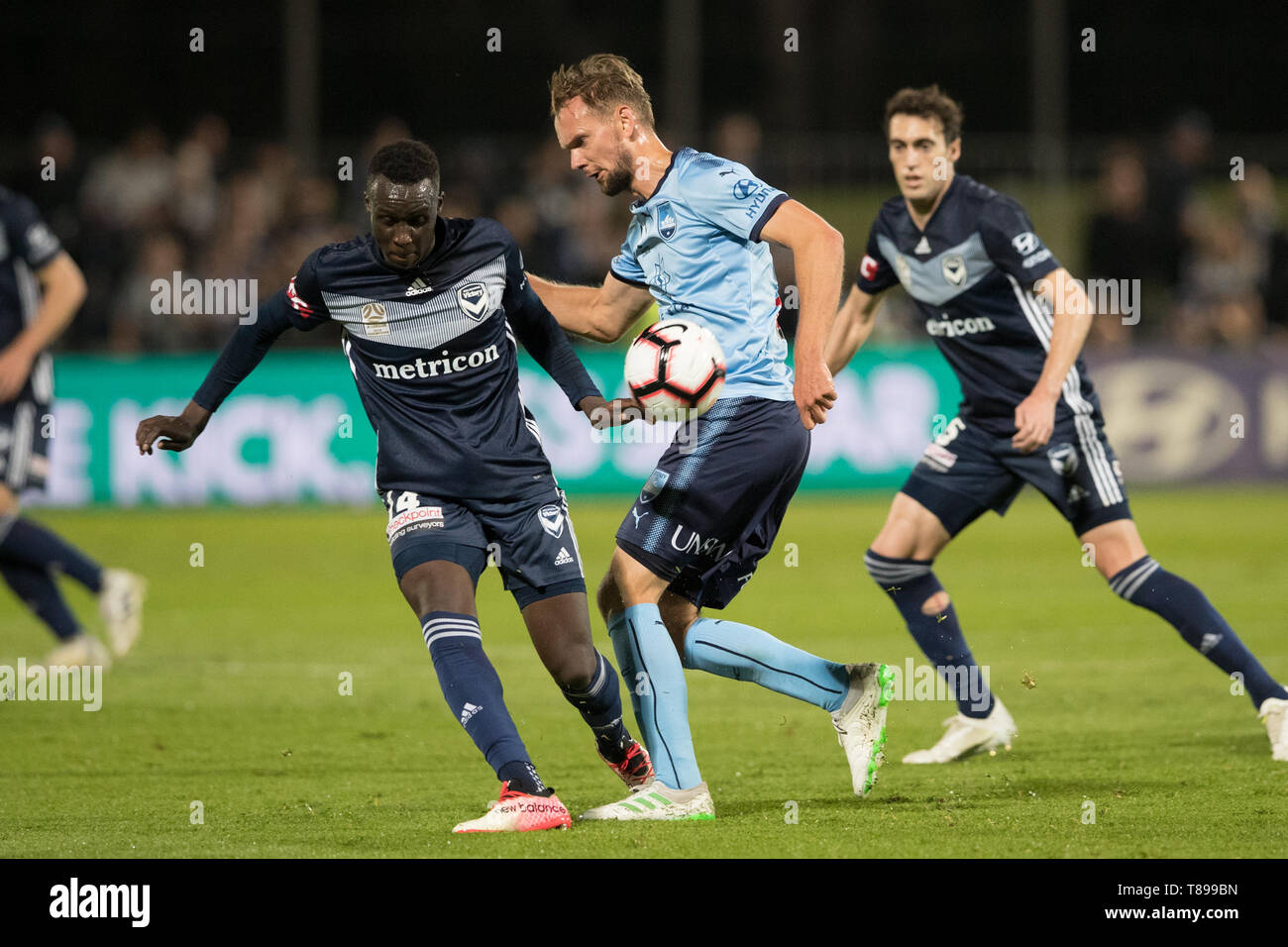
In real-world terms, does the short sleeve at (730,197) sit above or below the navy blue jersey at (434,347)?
above

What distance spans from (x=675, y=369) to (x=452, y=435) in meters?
0.75

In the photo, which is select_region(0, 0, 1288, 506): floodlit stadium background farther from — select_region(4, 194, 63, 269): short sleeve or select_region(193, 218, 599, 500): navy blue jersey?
select_region(193, 218, 599, 500): navy blue jersey

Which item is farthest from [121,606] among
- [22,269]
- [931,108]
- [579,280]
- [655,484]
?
[579,280]

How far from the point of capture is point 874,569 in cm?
714

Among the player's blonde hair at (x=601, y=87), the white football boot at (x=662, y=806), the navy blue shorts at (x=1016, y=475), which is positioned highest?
the player's blonde hair at (x=601, y=87)

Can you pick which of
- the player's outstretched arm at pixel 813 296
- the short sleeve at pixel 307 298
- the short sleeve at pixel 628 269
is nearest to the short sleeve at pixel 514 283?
the short sleeve at pixel 628 269

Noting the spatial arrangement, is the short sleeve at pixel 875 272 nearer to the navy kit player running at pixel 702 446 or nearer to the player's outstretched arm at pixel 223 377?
the navy kit player running at pixel 702 446

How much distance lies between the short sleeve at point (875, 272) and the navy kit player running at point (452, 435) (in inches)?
73.9

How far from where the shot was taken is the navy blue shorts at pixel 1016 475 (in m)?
6.90

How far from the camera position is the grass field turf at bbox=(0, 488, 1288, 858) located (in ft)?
17.2

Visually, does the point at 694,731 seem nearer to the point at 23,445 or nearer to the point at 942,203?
the point at 942,203

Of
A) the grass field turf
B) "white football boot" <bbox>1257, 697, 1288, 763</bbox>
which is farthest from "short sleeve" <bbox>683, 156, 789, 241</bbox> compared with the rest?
"white football boot" <bbox>1257, 697, 1288, 763</bbox>

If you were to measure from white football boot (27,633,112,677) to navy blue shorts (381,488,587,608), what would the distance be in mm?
3993

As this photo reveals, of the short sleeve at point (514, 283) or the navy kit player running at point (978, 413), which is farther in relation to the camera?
the navy kit player running at point (978, 413)
